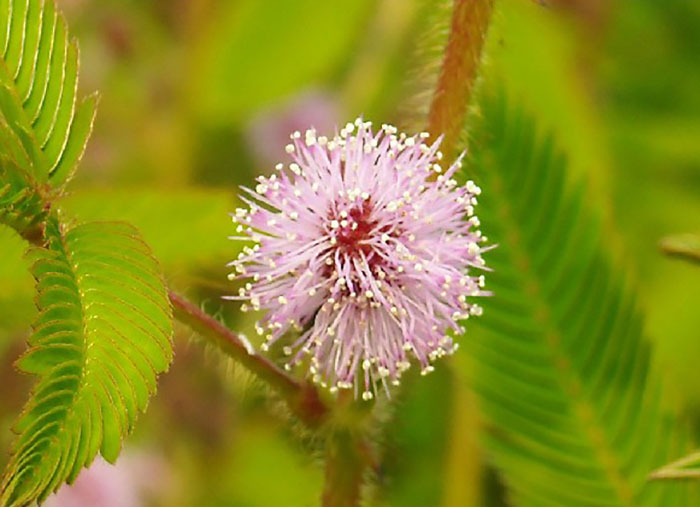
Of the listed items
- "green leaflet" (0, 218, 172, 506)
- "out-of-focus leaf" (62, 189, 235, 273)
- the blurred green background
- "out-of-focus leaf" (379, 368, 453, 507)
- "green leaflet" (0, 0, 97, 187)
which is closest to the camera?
"green leaflet" (0, 218, 172, 506)

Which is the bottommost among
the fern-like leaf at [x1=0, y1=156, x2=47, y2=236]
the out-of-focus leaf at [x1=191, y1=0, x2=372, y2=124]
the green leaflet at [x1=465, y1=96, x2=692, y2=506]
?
the fern-like leaf at [x1=0, y1=156, x2=47, y2=236]

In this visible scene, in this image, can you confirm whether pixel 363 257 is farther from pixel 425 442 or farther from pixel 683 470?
pixel 425 442

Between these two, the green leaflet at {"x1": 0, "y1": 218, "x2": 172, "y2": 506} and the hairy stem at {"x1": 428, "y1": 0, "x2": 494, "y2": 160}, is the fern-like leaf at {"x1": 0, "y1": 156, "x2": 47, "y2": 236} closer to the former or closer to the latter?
the green leaflet at {"x1": 0, "y1": 218, "x2": 172, "y2": 506}

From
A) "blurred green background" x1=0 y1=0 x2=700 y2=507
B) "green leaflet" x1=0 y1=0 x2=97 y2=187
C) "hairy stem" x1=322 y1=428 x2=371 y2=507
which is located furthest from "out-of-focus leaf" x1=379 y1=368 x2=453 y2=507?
"green leaflet" x1=0 y1=0 x2=97 y2=187

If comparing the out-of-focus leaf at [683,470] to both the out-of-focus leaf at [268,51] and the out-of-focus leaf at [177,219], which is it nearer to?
the out-of-focus leaf at [177,219]

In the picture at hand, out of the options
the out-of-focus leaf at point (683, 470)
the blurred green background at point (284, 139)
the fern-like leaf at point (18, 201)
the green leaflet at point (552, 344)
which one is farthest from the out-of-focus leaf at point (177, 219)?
the out-of-focus leaf at point (683, 470)
